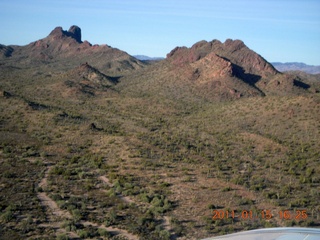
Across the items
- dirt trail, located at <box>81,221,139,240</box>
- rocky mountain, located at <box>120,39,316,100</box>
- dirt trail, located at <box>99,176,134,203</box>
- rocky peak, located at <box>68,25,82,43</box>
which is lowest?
dirt trail, located at <box>81,221,139,240</box>

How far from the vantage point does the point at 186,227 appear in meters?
15.6

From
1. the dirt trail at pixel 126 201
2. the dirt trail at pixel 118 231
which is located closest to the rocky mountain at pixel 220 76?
the dirt trail at pixel 126 201

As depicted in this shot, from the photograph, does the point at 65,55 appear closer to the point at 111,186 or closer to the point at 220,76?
the point at 220,76

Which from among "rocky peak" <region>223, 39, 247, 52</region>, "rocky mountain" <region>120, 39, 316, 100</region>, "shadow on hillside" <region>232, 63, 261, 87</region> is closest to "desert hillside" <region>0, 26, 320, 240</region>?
"rocky mountain" <region>120, 39, 316, 100</region>

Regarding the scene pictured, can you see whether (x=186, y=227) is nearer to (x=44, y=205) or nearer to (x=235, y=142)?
(x=44, y=205)

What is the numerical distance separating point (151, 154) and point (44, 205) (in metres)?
12.7

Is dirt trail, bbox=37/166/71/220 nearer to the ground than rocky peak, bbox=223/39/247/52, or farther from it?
nearer to the ground

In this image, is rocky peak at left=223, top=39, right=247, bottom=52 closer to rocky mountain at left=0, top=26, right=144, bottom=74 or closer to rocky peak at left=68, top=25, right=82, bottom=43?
rocky mountain at left=0, top=26, right=144, bottom=74
